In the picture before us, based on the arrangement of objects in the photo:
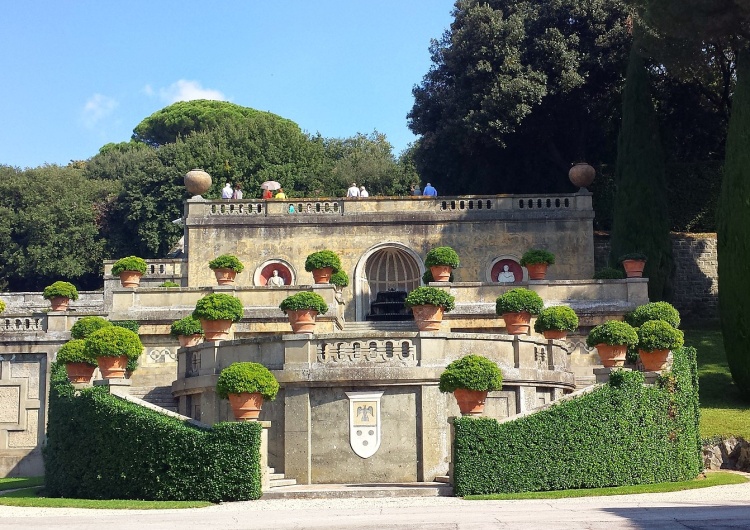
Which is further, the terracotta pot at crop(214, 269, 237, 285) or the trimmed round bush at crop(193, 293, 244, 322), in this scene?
the terracotta pot at crop(214, 269, 237, 285)

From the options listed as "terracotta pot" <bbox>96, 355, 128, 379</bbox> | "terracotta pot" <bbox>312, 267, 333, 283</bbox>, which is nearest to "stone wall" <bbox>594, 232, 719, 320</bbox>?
"terracotta pot" <bbox>312, 267, 333, 283</bbox>

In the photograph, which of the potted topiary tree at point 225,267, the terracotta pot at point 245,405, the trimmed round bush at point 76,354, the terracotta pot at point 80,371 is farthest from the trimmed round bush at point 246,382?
the potted topiary tree at point 225,267

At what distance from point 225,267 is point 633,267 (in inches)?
495

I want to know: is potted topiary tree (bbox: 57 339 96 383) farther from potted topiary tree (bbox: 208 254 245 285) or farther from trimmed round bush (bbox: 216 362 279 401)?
potted topiary tree (bbox: 208 254 245 285)

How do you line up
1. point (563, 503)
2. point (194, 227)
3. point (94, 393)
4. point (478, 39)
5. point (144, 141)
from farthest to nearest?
point (144, 141) < point (478, 39) < point (194, 227) < point (94, 393) < point (563, 503)

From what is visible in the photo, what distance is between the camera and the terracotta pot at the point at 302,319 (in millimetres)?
26983

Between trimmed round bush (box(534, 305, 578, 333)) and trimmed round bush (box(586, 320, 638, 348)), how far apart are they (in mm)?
2114

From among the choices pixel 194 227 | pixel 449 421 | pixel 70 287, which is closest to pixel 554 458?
pixel 449 421

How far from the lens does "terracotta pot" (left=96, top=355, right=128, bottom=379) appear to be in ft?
83.3

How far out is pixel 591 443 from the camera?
2350cm

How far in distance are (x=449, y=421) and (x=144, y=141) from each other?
67286mm

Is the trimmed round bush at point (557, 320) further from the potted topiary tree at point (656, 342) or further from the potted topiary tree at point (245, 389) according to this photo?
the potted topiary tree at point (245, 389)

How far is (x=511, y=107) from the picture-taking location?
42.4 meters

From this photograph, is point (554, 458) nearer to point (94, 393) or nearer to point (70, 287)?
point (94, 393)
